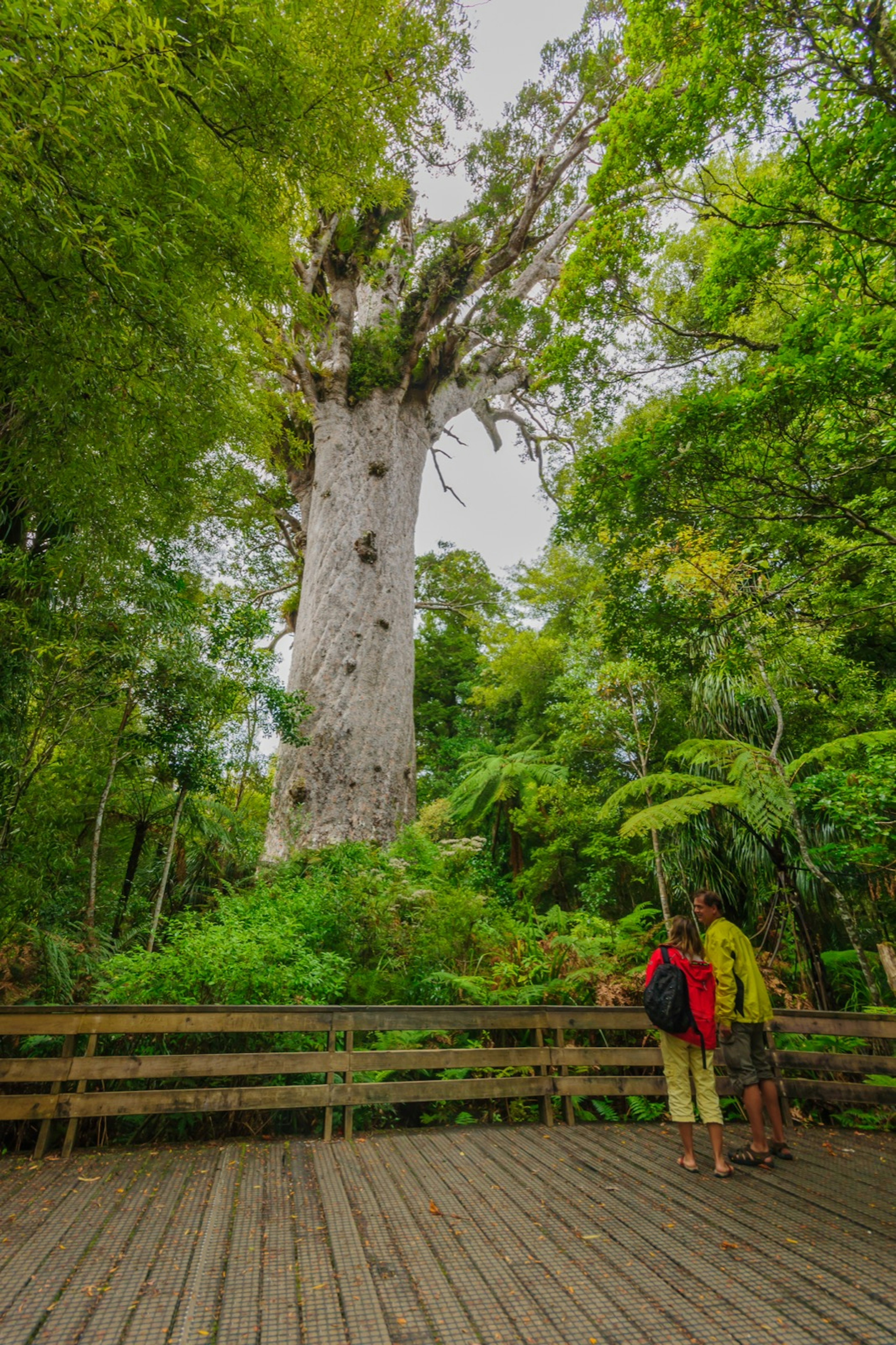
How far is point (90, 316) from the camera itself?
2.53 meters

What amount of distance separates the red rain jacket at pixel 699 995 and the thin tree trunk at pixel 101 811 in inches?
142

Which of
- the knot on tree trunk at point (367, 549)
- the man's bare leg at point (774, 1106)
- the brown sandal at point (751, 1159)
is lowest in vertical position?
the brown sandal at point (751, 1159)

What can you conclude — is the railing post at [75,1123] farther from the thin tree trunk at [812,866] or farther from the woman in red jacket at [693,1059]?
the thin tree trunk at [812,866]

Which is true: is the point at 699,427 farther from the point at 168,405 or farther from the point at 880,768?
the point at 168,405

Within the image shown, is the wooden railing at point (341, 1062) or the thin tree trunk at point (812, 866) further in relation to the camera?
the thin tree trunk at point (812, 866)

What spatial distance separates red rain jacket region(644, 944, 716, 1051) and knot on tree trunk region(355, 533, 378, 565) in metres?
5.80

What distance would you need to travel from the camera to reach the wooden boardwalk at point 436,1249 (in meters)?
1.76

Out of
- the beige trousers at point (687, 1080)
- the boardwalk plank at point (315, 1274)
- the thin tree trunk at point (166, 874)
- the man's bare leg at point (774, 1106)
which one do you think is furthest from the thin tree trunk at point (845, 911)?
the thin tree trunk at point (166, 874)

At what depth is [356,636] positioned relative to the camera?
7387 mm

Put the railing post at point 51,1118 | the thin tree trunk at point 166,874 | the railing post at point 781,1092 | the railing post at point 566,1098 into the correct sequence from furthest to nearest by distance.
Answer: the thin tree trunk at point 166,874, the railing post at point 566,1098, the railing post at point 781,1092, the railing post at point 51,1118

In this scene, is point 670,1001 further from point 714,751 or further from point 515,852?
point 515,852

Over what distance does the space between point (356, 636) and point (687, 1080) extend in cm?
542

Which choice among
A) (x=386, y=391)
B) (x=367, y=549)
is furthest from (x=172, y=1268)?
(x=386, y=391)

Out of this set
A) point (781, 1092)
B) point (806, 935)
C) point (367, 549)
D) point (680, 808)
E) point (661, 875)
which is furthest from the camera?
point (367, 549)
